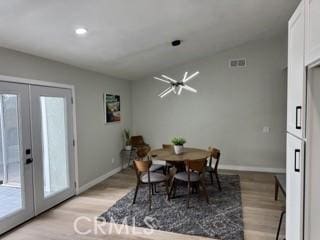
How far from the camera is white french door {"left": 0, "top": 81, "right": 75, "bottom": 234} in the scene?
311 centimetres

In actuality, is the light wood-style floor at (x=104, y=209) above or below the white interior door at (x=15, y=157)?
below

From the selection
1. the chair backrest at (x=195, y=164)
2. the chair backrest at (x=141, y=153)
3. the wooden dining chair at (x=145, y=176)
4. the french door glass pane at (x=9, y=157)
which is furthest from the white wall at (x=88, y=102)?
the chair backrest at (x=195, y=164)

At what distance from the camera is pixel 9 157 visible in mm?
3145

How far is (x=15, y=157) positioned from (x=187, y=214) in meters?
2.57

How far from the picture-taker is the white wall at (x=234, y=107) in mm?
5617

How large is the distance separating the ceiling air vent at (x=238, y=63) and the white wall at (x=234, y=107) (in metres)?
0.10

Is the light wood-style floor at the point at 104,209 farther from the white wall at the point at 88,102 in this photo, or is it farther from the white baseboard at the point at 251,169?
the white baseboard at the point at 251,169

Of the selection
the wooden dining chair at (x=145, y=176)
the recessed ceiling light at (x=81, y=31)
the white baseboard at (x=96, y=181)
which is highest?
the recessed ceiling light at (x=81, y=31)

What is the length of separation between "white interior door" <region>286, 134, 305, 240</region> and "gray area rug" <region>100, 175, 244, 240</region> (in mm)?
952

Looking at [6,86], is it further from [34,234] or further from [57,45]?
[34,234]

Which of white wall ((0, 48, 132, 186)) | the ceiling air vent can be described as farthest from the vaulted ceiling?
the ceiling air vent

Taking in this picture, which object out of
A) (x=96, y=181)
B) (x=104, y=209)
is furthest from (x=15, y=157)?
(x=96, y=181)

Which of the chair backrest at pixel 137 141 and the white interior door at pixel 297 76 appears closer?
the white interior door at pixel 297 76

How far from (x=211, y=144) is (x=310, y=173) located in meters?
4.54
